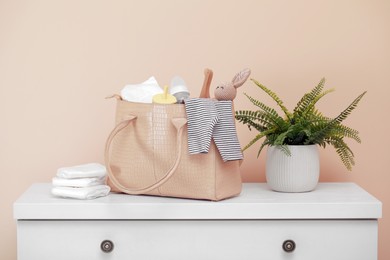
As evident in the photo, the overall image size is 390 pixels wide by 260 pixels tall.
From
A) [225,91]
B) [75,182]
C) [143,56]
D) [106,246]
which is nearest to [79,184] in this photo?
[75,182]

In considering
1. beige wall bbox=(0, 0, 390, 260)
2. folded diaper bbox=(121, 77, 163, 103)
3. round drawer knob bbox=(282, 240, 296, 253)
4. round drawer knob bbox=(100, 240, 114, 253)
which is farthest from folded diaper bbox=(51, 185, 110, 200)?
round drawer knob bbox=(282, 240, 296, 253)

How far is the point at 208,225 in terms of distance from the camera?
174 cm

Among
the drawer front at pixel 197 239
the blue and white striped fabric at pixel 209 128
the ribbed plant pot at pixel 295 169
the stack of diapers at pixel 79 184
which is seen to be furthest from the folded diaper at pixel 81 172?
the ribbed plant pot at pixel 295 169

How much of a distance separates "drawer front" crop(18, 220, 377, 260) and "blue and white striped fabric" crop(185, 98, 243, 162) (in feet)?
0.65

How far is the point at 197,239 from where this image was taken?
5.71ft

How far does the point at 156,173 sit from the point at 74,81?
60cm

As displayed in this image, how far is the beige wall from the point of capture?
2.21 meters

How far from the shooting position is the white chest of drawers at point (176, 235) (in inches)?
68.2

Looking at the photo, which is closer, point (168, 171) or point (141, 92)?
point (168, 171)

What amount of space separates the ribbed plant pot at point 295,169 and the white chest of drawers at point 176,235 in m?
0.15

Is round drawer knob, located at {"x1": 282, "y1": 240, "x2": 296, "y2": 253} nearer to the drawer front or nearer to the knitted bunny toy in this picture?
the drawer front

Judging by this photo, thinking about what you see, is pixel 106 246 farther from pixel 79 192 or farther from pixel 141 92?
pixel 141 92

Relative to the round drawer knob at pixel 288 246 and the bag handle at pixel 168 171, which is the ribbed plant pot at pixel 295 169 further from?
the bag handle at pixel 168 171

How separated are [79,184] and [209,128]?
0.41 meters
